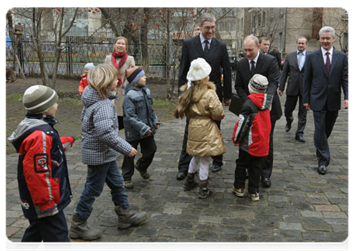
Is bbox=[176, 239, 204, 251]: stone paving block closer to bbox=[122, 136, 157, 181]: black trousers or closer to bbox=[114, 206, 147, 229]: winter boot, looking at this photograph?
bbox=[114, 206, 147, 229]: winter boot

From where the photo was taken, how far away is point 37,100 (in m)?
2.88

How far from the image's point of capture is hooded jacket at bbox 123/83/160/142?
4.79 meters

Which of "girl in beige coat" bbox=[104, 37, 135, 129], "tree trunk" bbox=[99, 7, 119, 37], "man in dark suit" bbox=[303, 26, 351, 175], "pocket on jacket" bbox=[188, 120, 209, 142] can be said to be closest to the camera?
"pocket on jacket" bbox=[188, 120, 209, 142]

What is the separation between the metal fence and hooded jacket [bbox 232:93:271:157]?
13743 millimetres

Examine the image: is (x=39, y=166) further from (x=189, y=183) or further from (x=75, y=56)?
(x=75, y=56)

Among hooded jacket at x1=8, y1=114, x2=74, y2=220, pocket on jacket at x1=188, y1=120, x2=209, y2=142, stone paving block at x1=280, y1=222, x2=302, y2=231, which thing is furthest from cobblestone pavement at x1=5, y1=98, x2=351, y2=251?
hooded jacket at x1=8, y1=114, x2=74, y2=220

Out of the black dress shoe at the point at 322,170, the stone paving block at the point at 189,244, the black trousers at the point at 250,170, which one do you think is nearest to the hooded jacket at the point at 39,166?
the stone paving block at the point at 189,244

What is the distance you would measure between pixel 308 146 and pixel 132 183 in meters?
3.72

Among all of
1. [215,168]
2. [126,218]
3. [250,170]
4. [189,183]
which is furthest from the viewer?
[215,168]

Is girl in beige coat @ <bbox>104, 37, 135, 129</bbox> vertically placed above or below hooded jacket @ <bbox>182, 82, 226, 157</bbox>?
above

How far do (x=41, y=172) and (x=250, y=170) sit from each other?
2.72m

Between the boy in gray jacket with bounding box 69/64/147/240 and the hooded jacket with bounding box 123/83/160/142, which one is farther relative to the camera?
the hooded jacket with bounding box 123/83/160/142

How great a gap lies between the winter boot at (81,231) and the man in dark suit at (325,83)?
348 cm

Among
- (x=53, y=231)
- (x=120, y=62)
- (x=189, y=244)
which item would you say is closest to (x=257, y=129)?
(x=189, y=244)
